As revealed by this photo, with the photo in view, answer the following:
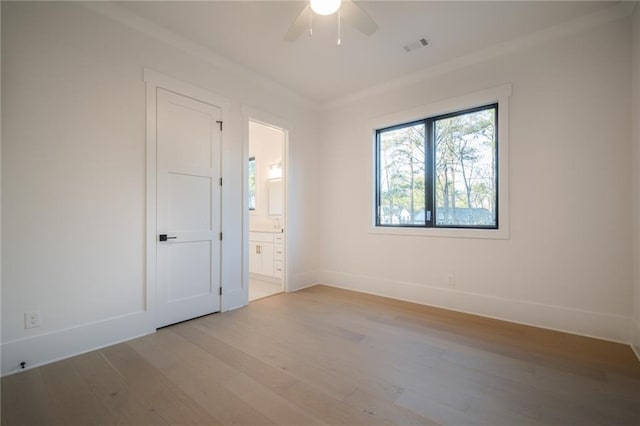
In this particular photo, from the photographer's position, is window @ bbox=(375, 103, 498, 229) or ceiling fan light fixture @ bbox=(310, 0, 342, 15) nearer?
ceiling fan light fixture @ bbox=(310, 0, 342, 15)

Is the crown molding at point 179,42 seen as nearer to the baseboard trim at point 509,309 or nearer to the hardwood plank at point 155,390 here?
the hardwood plank at point 155,390

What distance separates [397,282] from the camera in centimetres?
400

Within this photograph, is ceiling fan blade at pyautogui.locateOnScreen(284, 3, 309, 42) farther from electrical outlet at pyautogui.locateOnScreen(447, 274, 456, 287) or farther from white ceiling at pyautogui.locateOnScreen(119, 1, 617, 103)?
electrical outlet at pyautogui.locateOnScreen(447, 274, 456, 287)

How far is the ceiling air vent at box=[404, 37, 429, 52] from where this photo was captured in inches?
121

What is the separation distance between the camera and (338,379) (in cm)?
202

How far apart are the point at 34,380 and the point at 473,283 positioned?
4080mm

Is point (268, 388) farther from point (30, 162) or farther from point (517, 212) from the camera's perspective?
point (517, 212)

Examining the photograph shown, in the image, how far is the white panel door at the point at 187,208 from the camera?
2938mm

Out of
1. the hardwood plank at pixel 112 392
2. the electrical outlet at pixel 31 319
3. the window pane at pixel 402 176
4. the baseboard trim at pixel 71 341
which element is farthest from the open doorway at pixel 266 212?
the electrical outlet at pixel 31 319

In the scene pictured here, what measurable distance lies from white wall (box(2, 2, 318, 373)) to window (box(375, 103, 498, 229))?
9.70 feet

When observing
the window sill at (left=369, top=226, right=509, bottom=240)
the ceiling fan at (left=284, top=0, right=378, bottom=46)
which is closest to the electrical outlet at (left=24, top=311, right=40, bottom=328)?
the ceiling fan at (left=284, top=0, right=378, bottom=46)

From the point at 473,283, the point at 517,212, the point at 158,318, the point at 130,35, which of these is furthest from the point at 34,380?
the point at 517,212

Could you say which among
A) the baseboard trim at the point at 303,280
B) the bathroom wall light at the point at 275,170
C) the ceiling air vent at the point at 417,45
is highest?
the ceiling air vent at the point at 417,45

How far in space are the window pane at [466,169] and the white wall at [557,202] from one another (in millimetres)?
244
